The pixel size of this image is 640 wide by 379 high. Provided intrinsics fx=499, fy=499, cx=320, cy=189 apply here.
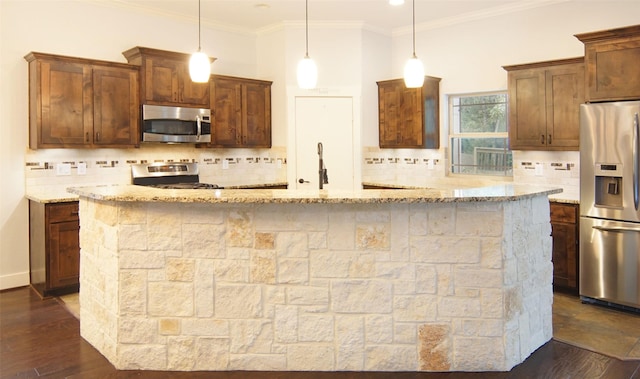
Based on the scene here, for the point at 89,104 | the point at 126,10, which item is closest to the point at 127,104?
the point at 89,104

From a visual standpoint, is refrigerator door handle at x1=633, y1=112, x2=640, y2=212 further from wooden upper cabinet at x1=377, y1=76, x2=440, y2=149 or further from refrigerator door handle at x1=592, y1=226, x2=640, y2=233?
wooden upper cabinet at x1=377, y1=76, x2=440, y2=149

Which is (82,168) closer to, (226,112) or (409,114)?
(226,112)

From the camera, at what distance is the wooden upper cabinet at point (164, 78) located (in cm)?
518

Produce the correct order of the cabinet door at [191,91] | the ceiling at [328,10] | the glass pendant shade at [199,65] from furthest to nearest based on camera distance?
the cabinet door at [191,91], the ceiling at [328,10], the glass pendant shade at [199,65]

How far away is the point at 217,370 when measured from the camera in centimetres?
290

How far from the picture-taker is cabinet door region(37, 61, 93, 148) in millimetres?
4582

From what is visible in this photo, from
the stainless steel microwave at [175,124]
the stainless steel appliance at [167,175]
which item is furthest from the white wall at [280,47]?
the stainless steel appliance at [167,175]

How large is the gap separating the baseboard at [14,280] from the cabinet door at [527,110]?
5007 mm

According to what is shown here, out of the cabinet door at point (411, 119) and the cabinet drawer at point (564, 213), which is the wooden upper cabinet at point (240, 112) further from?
the cabinet drawer at point (564, 213)

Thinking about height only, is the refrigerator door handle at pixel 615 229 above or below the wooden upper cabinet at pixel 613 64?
below

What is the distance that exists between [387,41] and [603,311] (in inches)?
161

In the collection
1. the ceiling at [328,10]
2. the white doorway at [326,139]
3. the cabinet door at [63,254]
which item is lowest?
the cabinet door at [63,254]

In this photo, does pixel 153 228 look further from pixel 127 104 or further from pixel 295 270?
pixel 127 104

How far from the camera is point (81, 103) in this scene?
478 cm
